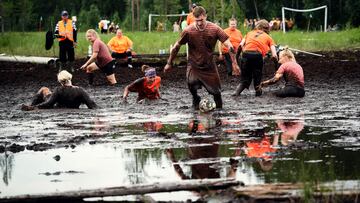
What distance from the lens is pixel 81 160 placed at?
454 inches

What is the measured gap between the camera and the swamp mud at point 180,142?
9945 mm

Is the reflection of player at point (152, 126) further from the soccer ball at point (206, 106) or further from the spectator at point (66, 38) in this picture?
the spectator at point (66, 38)

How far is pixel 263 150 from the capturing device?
38.4ft

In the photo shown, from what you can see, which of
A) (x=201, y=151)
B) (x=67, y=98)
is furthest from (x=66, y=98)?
(x=201, y=151)

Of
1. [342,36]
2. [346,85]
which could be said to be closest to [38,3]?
[342,36]

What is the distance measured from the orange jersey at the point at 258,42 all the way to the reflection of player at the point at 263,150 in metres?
7.12

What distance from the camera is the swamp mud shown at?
9945 millimetres

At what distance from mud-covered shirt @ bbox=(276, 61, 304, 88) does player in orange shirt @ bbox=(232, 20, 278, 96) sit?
1.94 feet

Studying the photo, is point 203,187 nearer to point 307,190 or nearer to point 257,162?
point 307,190

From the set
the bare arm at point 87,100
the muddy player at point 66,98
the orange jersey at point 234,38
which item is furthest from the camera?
the orange jersey at point 234,38

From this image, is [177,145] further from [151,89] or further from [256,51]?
[256,51]

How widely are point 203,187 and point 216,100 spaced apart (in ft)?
32.2

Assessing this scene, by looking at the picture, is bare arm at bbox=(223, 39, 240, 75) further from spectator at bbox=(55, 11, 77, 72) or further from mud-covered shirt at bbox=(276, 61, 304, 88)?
spectator at bbox=(55, 11, 77, 72)

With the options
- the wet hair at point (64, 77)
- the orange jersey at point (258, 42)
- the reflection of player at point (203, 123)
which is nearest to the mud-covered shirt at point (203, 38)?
the reflection of player at point (203, 123)
